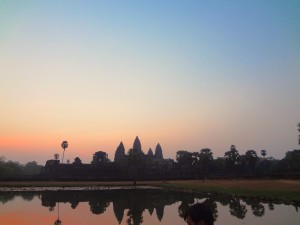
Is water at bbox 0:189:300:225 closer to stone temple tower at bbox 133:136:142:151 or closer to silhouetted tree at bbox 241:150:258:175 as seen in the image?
silhouetted tree at bbox 241:150:258:175

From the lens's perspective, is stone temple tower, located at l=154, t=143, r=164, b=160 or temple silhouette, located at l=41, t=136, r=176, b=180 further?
stone temple tower, located at l=154, t=143, r=164, b=160

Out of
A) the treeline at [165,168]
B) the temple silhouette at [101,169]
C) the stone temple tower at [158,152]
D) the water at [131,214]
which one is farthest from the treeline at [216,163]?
the water at [131,214]

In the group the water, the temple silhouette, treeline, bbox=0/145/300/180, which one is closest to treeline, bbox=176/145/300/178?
treeline, bbox=0/145/300/180

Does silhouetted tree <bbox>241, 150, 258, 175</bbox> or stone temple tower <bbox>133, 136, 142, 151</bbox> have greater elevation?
Answer: stone temple tower <bbox>133, 136, 142, 151</bbox>

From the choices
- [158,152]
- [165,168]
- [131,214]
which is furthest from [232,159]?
[131,214]

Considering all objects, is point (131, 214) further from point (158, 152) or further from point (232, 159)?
point (158, 152)

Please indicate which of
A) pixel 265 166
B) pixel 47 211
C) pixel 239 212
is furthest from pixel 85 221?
pixel 265 166

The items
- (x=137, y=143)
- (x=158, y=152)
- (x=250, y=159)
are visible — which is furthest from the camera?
(x=158, y=152)

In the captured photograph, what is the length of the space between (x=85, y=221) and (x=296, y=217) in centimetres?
1443

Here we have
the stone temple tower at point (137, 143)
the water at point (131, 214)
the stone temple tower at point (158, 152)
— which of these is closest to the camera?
the water at point (131, 214)

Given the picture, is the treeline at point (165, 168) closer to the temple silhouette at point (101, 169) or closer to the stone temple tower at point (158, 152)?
the temple silhouette at point (101, 169)

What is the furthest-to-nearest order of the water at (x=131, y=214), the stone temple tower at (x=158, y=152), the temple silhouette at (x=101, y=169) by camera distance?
the stone temple tower at (x=158, y=152) < the temple silhouette at (x=101, y=169) < the water at (x=131, y=214)

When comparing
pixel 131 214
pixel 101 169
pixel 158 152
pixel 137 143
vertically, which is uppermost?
pixel 137 143

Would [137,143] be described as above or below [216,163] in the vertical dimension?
above
